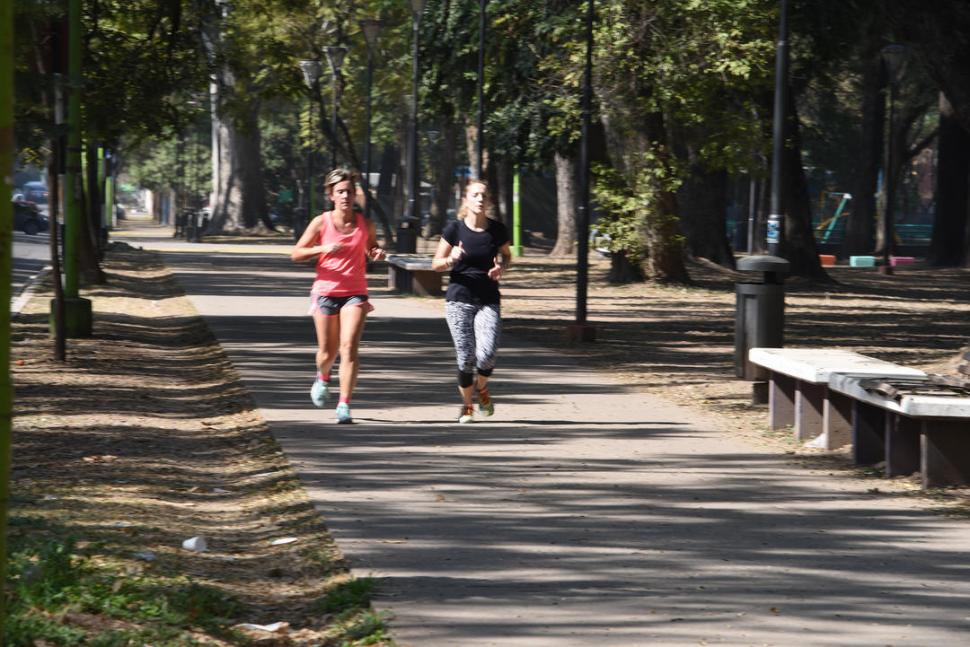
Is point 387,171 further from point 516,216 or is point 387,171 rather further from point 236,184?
point 516,216

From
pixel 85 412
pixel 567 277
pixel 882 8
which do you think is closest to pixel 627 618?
pixel 85 412

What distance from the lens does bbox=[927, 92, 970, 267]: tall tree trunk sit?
4762 centimetres

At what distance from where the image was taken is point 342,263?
1187cm

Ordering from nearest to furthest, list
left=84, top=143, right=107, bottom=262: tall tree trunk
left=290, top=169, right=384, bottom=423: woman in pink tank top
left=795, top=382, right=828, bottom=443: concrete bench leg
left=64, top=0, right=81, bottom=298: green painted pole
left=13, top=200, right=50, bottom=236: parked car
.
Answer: left=795, top=382, right=828, bottom=443: concrete bench leg < left=290, top=169, right=384, bottom=423: woman in pink tank top < left=64, top=0, right=81, bottom=298: green painted pole < left=84, top=143, right=107, bottom=262: tall tree trunk < left=13, top=200, right=50, bottom=236: parked car

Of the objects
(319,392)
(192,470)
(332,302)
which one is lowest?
(192,470)

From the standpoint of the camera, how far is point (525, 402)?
13.7 meters

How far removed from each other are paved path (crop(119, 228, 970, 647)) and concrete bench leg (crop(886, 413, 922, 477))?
1.19ft

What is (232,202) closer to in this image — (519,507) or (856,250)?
(856,250)

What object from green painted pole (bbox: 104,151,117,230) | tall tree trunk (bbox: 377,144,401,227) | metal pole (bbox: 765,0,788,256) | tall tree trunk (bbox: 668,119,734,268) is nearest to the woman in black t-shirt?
metal pole (bbox: 765,0,788,256)

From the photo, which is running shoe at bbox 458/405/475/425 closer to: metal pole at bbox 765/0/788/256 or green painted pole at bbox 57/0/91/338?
metal pole at bbox 765/0/788/256

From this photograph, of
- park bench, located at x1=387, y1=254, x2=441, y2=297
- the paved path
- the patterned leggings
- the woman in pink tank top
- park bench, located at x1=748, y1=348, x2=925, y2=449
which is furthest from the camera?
park bench, located at x1=387, y1=254, x2=441, y2=297

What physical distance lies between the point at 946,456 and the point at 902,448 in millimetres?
466

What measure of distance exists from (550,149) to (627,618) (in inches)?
1209

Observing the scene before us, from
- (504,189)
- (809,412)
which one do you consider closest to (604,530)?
(809,412)
